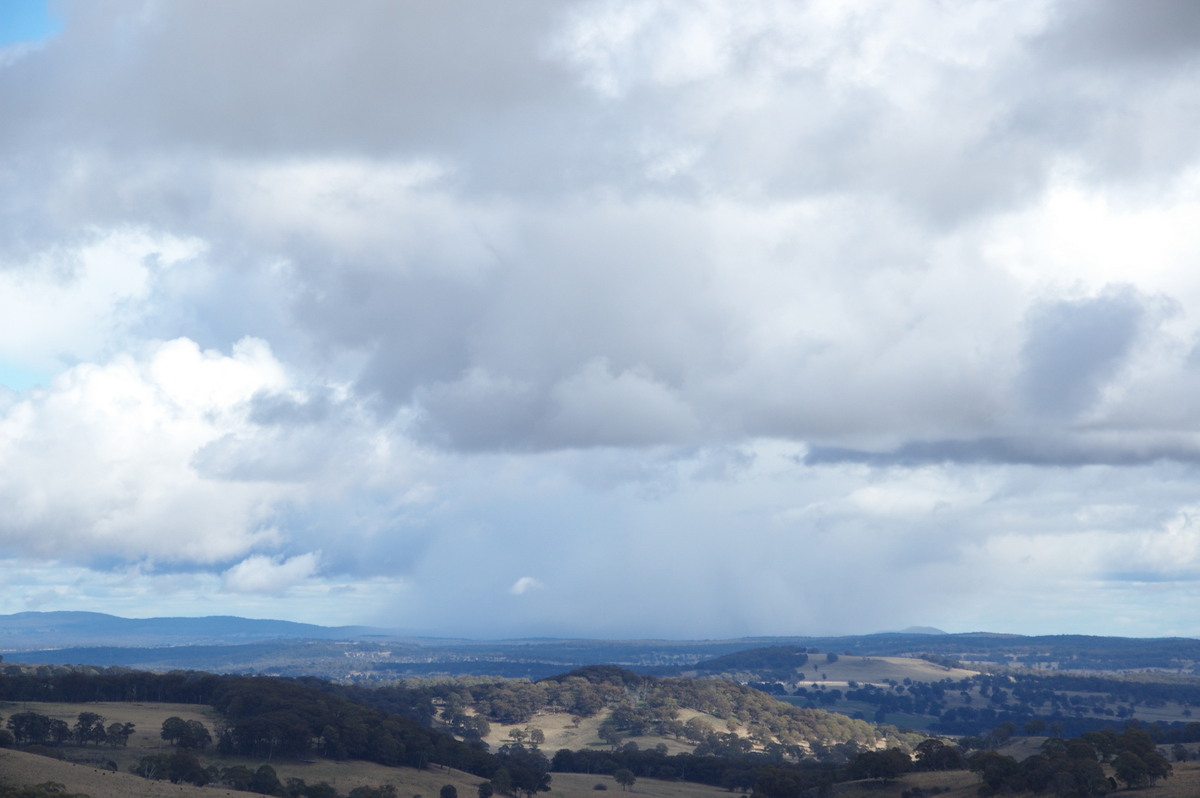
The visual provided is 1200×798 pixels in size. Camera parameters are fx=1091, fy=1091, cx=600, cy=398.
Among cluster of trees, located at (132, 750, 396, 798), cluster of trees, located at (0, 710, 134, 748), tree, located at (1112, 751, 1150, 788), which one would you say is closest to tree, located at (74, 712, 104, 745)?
cluster of trees, located at (0, 710, 134, 748)

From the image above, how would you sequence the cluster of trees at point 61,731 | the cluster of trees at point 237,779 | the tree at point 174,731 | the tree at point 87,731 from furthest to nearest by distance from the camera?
the tree at point 174,731
the tree at point 87,731
the cluster of trees at point 61,731
the cluster of trees at point 237,779

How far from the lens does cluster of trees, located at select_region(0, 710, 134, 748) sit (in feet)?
537

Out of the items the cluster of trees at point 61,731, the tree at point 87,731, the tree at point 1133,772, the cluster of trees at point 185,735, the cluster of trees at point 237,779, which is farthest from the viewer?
the cluster of trees at point 185,735

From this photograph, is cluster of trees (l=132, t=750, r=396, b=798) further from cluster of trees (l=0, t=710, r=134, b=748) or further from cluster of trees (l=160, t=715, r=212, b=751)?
cluster of trees (l=0, t=710, r=134, b=748)

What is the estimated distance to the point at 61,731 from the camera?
16488cm

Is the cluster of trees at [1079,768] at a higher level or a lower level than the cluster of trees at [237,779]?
higher

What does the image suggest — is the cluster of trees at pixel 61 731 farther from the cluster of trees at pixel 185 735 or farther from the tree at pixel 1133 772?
the tree at pixel 1133 772

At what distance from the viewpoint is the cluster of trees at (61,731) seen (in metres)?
164

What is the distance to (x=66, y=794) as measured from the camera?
103562mm

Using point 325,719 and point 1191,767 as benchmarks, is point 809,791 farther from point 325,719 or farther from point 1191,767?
point 325,719

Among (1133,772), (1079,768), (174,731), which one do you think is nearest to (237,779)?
(174,731)

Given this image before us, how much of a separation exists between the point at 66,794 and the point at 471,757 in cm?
9007

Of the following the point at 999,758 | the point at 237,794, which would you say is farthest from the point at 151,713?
the point at 999,758

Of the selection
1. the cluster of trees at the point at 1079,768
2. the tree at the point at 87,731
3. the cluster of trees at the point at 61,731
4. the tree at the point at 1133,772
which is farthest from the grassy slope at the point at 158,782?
the tree at the point at 1133,772
